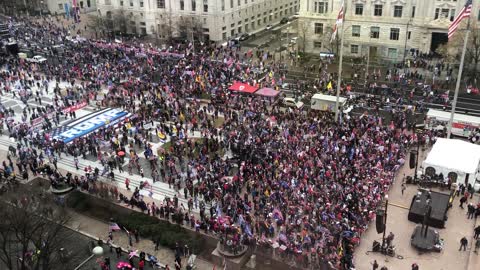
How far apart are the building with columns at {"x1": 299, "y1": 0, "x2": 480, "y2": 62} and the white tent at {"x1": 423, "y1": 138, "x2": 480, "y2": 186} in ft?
95.5

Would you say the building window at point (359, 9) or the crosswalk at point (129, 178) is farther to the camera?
the building window at point (359, 9)

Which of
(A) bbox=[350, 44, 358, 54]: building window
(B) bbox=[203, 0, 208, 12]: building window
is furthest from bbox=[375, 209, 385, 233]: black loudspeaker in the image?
(B) bbox=[203, 0, 208, 12]: building window

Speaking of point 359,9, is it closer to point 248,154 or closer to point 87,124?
point 248,154

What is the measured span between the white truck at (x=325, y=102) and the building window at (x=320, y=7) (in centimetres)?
2373

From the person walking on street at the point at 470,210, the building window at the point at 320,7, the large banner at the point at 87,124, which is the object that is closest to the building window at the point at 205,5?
the building window at the point at 320,7

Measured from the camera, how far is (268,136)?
41.2 m

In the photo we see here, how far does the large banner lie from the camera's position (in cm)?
4459

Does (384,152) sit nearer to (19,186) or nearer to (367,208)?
(367,208)

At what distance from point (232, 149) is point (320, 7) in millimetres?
36399

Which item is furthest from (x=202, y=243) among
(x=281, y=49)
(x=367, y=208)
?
(x=281, y=49)

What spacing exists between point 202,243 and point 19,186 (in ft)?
50.2

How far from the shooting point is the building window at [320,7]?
67.6 meters

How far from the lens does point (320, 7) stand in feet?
223

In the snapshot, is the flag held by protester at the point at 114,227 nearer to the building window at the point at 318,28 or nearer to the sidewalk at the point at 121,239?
the sidewalk at the point at 121,239
